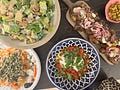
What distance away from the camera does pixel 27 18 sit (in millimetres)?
1486

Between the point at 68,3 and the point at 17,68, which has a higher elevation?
the point at 68,3

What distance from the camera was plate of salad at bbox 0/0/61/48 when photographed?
1481 millimetres

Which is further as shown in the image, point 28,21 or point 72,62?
point 72,62

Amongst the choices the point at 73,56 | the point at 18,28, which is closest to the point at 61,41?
the point at 73,56

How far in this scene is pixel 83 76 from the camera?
1622mm

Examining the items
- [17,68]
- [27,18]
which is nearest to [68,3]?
[27,18]

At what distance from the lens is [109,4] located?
157cm

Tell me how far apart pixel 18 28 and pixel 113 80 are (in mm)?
358

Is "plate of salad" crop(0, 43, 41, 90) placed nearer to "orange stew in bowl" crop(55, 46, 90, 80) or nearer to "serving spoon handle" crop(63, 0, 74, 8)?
"orange stew in bowl" crop(55, 46, 90, 80)

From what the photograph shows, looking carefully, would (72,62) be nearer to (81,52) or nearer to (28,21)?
(81,52)

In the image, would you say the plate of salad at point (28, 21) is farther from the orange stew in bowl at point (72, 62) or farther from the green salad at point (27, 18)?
the orange stew in bowl at point (72, 62)

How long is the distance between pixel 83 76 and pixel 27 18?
0.98 feet

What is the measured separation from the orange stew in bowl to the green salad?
0.46ft

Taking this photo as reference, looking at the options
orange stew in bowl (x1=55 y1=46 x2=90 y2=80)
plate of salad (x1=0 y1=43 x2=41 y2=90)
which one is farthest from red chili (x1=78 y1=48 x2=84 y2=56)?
plate of salad (x1=0 y1=43 x2=41 y2=90)
